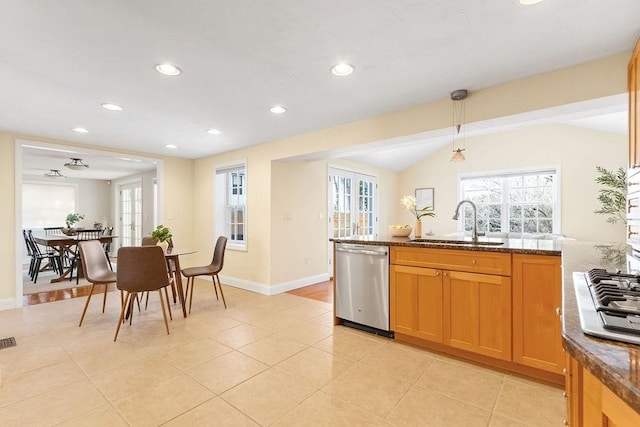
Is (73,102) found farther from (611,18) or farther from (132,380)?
(611,18)

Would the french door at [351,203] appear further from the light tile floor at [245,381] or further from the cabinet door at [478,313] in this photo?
the cabinet door at [478,313]

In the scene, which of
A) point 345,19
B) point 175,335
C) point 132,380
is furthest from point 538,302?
point 175,335

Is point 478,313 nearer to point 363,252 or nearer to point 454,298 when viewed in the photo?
point 454,298

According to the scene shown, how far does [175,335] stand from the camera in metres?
2.93

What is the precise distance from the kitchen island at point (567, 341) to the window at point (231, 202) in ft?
8.47

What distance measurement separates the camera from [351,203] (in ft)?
20.2

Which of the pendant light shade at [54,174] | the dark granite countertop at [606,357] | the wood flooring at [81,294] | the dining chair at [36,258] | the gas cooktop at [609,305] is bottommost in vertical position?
the wood flooring at [81,294]

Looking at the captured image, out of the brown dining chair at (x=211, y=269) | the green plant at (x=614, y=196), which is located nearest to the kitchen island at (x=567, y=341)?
the brown dining chair at (x=211, y=269)

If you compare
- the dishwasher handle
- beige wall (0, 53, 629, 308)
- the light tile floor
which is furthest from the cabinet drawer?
beige wall (0, 53, 629, 308)

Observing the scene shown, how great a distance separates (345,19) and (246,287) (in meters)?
4.09

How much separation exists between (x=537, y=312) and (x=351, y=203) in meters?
4.26

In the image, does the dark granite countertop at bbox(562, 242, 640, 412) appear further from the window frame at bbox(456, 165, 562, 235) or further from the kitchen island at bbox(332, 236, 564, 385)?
the window frame at bbox(456, 165, 562, 235)

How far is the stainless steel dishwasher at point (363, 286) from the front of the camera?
2.84 m

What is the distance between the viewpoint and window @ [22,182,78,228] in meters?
8.08
